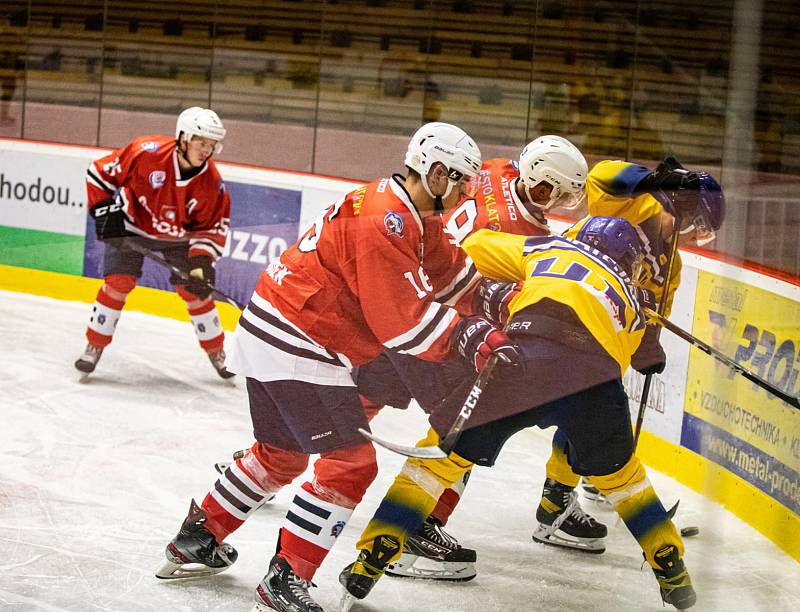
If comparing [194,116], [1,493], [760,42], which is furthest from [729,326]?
[194,116]

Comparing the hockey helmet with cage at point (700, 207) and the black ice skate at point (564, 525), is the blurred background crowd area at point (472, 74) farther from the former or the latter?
the black ice skate at point (564, 525)

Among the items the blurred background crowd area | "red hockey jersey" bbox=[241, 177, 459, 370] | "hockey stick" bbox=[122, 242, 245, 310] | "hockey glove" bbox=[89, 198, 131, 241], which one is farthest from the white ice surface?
"hockey glove" bbox=[89, 198, 131, 241]

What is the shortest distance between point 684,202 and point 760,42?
55 centimetres

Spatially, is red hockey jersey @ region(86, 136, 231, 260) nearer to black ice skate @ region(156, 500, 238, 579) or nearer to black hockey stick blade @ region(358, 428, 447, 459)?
black ice skate @ region(156, 500, 238, 579)

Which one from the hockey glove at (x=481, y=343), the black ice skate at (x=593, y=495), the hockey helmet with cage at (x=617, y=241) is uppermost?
the hockey helmet with cage at (x=617, y=241)

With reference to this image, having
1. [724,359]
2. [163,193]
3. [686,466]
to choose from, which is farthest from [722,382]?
[163,193]

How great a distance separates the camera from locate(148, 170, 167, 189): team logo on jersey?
3.82m

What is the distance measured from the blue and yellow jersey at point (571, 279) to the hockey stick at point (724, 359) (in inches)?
2.2

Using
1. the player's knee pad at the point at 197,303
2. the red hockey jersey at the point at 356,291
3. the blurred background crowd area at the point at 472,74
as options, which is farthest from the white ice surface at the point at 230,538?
the player's knee pad at the point at 197,303

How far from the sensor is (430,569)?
2160mm

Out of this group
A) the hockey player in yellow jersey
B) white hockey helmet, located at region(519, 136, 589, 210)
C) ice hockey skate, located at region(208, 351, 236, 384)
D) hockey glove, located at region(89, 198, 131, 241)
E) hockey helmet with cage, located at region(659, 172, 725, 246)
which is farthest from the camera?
hockey glove, located at region(89, 198, 131, 241)

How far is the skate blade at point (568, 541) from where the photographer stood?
7.23 feet

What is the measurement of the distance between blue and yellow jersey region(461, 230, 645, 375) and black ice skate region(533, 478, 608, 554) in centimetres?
46

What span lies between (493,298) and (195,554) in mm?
808
